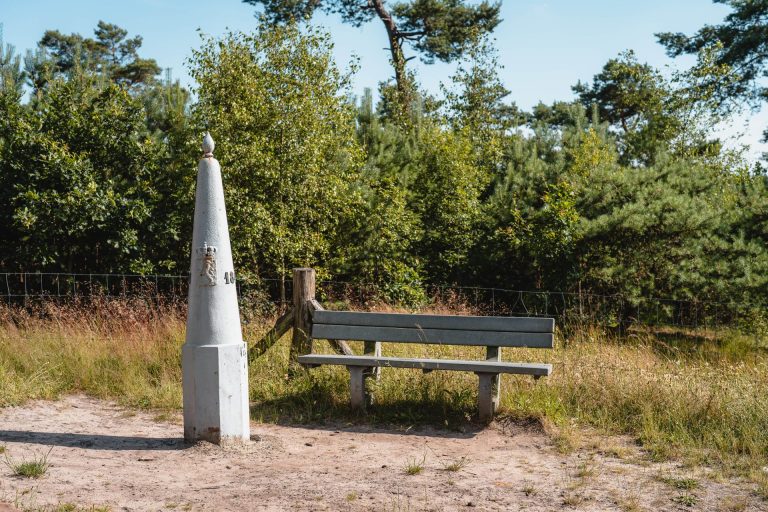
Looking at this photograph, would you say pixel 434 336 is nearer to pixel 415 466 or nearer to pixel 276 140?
pixel 415 466

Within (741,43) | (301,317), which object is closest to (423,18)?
(741,43)

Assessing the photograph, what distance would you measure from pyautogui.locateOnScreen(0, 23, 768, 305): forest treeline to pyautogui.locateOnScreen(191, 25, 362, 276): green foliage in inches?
1.1

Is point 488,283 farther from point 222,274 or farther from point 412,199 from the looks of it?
point 222,274

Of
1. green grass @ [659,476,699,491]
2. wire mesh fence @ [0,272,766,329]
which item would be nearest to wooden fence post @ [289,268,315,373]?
wire mesh fence @ [0,272,766,329]

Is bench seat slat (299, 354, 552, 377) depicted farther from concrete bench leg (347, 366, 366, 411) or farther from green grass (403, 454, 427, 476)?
green grass (403, 454, 427, 476)

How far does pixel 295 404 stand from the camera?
21.1 feet

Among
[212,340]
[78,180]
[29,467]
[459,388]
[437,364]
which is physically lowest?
[29,467]

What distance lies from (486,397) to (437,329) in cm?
74

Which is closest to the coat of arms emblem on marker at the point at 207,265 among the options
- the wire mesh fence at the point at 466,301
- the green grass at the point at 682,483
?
the green grass at the point at 682,483

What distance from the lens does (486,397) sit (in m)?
5.84

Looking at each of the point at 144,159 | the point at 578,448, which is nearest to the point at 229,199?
the point at 144,159

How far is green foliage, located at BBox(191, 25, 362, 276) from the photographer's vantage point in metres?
11.4

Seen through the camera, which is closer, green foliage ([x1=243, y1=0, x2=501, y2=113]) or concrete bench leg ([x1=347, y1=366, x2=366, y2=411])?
concrete bench leg ([x1=347, y1=366, x2=366, y2=411])

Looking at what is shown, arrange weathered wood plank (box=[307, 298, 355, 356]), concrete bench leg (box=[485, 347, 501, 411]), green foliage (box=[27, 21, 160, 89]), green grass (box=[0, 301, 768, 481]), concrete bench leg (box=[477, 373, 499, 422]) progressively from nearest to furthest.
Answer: green grass (box=[0, 301, 768, 481]) < concrete bench leg (box=[477, 373, 499, 422]) < concrete bench leg (box=[485, 347, 501, 411]) < weathered wood plank (box=[307, 298, 355, 356]) < green foliage (box=[27, 21, 160, 89])
